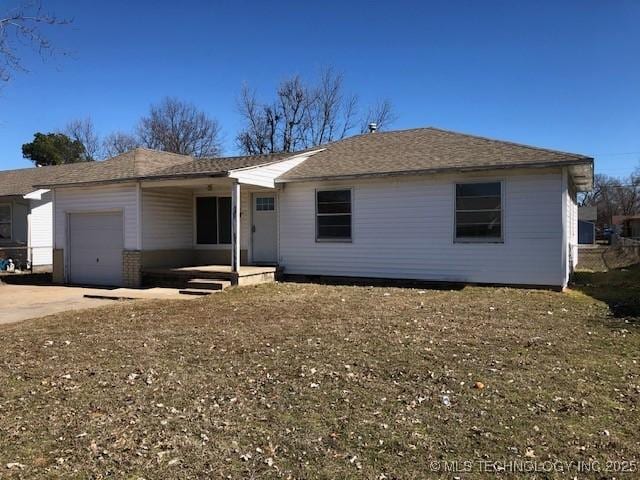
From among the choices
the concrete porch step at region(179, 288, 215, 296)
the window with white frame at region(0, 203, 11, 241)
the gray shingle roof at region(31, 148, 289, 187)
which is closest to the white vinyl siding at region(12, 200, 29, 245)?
the window with white frame at region(0, 203, 11, 241)

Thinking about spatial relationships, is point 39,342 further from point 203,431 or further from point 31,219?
point 31,219

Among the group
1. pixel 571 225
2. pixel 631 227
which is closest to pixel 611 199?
pixel 631 227

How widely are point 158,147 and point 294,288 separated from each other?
3521cm

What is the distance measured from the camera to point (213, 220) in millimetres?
15805

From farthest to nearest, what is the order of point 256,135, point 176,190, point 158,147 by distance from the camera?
point 158,147, point 256,135, point 176,190

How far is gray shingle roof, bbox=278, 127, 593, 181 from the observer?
11.9 metres

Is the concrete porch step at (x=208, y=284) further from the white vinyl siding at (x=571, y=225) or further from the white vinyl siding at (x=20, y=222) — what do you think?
the white vinyl siding at (x=20, y=222)

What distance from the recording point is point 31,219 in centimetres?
2120

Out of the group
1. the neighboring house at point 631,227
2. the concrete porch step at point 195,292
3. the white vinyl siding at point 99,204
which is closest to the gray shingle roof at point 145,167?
the white vinyl siding at point 99,204

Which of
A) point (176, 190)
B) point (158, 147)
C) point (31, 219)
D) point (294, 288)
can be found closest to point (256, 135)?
point (158, 147)

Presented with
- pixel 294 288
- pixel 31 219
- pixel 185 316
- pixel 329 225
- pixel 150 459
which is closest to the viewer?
pixel 150 459

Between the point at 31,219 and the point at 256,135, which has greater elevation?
the point at 256,135

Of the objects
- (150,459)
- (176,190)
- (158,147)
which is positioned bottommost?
(150,459)

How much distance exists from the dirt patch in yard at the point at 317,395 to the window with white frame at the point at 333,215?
5626 millimetres
